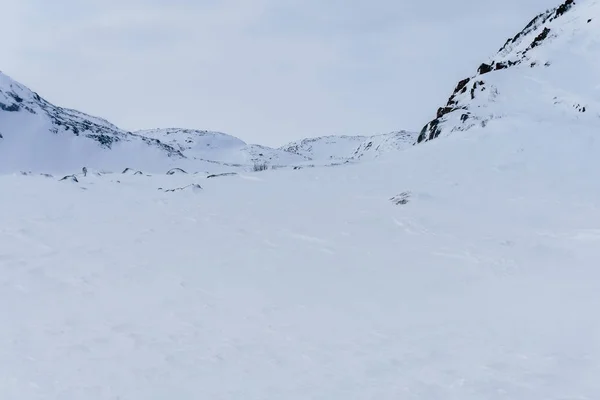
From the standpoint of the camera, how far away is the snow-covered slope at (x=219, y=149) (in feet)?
362

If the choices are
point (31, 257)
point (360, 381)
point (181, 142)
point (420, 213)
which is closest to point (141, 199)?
point (31, 257)

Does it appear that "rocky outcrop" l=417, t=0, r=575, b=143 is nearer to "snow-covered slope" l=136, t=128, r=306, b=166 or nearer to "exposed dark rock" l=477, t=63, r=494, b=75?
"exposed dark rock" l=477, t=63, r=494, b=75

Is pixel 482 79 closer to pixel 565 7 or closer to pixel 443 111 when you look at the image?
pixel 443 111

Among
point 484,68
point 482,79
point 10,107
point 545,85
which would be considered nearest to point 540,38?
point 484,68

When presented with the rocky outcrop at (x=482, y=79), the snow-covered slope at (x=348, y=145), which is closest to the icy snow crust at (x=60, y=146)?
the rocky outcrop at (x=482, y=79)

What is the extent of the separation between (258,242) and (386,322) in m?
3.97

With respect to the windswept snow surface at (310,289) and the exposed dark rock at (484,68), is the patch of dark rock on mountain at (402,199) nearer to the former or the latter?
the windswept snow surface at (310,289)

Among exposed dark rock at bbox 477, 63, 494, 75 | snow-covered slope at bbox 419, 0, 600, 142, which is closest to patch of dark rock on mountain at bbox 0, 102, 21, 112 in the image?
snow-covered slope at bbox 419, 0, 600, 142

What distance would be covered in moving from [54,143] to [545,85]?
187ft

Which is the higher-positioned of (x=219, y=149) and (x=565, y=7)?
(x=565, y=7)

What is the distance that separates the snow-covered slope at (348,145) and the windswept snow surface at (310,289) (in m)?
106

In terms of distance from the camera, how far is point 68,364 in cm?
495

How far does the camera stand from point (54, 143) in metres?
63.1

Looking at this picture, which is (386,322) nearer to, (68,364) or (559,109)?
(68,364)
